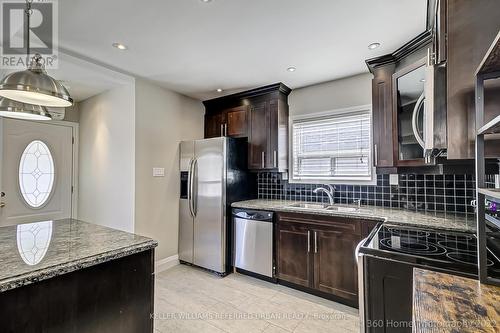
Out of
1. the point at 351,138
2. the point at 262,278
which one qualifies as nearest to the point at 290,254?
the point at 262,278

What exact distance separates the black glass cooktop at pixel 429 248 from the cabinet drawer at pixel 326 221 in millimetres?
469

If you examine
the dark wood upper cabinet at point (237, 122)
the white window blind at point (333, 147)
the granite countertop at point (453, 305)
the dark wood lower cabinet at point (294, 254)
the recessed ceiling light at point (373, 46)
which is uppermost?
the recessed ceiling light at point (373, 46)

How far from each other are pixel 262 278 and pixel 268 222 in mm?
749

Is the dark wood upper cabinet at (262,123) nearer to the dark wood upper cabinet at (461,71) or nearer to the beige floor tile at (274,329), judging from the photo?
the beige floor tile at (274,329)

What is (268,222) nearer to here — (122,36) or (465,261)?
(465,261)

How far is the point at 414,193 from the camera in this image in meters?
2.63

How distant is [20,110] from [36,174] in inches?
95.7

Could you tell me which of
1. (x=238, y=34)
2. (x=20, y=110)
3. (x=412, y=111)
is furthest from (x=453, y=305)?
(x=20, y=110)

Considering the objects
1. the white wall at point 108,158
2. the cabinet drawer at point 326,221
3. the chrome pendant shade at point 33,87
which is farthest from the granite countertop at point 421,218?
the chrome pendant shade at point 33,87

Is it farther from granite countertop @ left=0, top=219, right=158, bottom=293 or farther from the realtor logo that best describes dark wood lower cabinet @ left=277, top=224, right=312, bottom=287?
the realtor logo

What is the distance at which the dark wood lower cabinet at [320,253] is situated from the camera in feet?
7.78

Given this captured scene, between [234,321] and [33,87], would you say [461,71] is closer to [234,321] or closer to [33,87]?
[33,87]

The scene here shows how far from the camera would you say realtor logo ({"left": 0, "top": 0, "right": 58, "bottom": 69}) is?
180 centimetres

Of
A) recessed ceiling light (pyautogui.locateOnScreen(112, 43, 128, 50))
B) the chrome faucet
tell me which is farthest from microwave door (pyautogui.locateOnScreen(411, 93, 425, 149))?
recessed ceiling light (pyautogui.locateOnScreen(112, 43, 128, 50))
